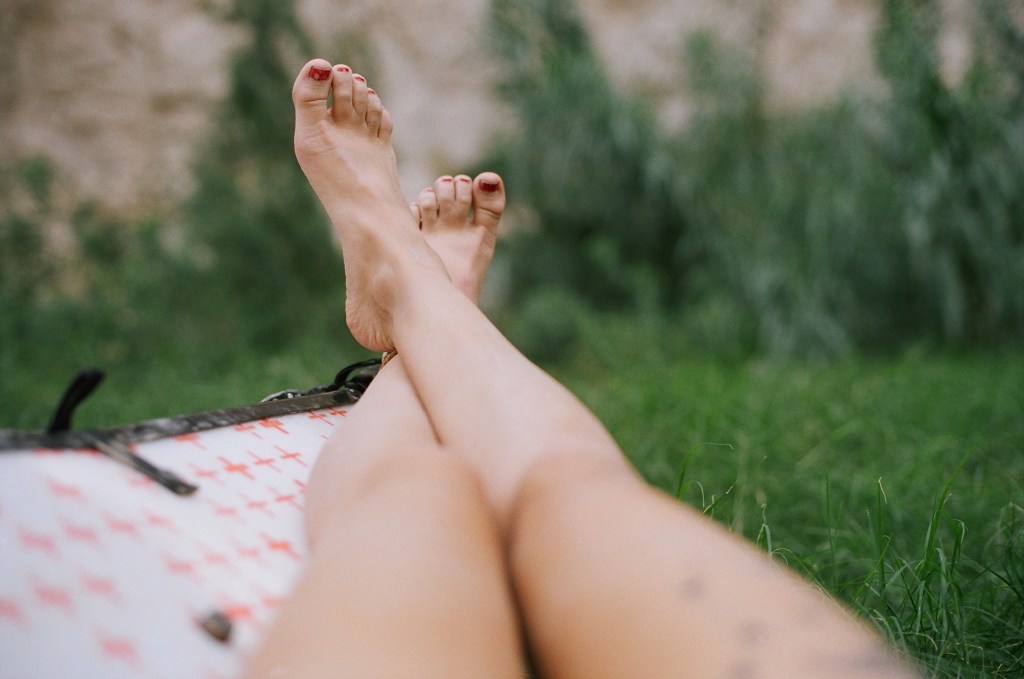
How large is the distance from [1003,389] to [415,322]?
176 cm

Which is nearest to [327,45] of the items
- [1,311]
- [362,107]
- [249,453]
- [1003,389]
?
[1,311]

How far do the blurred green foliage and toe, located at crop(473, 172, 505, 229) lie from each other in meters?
1.76

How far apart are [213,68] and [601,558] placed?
5076 mm

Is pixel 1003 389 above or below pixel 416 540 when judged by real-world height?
below

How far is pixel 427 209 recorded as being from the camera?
1.32 metres

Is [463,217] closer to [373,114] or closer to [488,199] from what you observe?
[488,199]

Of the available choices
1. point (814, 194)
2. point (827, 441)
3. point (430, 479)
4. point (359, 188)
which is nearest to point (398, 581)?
point (430, 479)

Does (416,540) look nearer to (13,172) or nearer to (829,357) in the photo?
(829,357)

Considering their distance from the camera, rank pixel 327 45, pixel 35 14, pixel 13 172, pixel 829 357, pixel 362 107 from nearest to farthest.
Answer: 1. pixel 362 107
2. pixel 829 357
3. pixel 13 172
4. pixel 327 45
5. pixel 35 14

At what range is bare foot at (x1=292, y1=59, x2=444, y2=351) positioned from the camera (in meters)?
0.97

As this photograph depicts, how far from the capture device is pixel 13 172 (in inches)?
145

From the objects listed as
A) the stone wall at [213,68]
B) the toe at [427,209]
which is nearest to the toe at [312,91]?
the toe at [427,209]

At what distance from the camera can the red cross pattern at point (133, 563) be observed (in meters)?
0.46

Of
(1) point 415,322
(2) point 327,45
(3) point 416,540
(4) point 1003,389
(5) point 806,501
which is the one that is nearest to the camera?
(3) point 416,540
